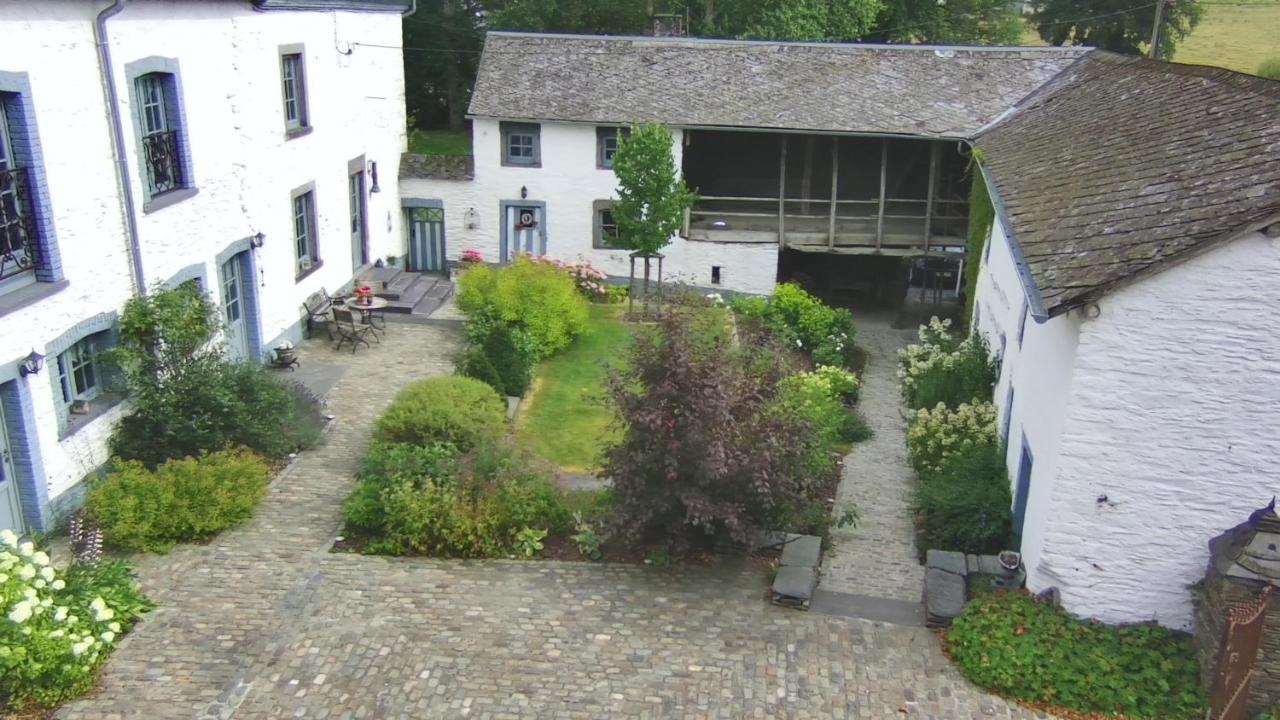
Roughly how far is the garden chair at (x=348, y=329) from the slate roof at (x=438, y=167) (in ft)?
20.7

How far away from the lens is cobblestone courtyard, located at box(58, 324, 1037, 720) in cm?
924

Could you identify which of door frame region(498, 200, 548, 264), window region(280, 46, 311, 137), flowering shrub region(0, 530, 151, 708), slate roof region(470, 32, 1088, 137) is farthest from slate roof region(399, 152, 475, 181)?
flowering shrub region(0, 530, 151, 708)

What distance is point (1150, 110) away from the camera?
1309cm

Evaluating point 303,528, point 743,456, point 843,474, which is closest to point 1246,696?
point 743,456

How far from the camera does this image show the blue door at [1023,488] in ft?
37.1

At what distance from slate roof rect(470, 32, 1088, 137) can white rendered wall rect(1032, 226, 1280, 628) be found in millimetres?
13681

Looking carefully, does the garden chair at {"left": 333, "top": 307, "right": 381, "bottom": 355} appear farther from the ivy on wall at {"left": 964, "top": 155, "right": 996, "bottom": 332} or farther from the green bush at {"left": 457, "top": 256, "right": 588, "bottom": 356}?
the ivy on wall at {"left": 964, "top": 155, "right": 996, "bottom": 332}

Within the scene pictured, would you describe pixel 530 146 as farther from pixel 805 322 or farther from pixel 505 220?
pixel 805 322

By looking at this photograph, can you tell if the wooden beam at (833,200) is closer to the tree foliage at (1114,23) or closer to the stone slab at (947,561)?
the stone slab at (947,561)

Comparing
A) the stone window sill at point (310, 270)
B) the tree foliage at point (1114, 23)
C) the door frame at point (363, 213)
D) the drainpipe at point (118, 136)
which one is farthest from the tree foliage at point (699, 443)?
the tree foliage at point (1114, 23)

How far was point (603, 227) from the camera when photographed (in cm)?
2420

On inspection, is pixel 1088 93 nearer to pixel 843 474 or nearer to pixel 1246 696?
pixel 843 474

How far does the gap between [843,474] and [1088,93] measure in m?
7.70

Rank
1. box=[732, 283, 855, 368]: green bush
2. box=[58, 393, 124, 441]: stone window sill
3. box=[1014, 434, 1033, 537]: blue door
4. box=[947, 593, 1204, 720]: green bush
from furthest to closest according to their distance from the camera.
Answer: box=[732, 283, 855, 368]: green bush → box=[58, 393, 124, 441]: stone window sill → box=[1014, 434, 1033, 537]: blue door → box=[947, 593, 1204, 720]: green bush
